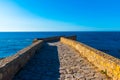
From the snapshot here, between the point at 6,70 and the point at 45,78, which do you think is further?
the point at 45,78

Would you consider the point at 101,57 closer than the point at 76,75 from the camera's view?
No

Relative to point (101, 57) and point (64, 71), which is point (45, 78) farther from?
point (101, 57)

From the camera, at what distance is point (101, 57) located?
8.48 metres

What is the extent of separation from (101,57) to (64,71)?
1.78m

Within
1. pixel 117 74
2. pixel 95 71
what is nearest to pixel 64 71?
pixel 95 71

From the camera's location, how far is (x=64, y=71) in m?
8.27

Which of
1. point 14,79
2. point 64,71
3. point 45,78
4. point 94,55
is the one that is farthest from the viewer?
point 94,55

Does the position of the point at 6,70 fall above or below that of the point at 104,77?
above

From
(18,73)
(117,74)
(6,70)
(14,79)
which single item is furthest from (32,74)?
(117,74)

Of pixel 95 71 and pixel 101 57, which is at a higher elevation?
pixel 101 57

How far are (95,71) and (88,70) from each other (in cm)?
34

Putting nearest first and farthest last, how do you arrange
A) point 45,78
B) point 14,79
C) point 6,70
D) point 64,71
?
point 6,70 < point 14,79 < point 45,78 < point 64,71

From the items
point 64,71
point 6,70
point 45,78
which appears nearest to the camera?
point 6,70

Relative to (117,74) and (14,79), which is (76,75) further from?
(14,79)
